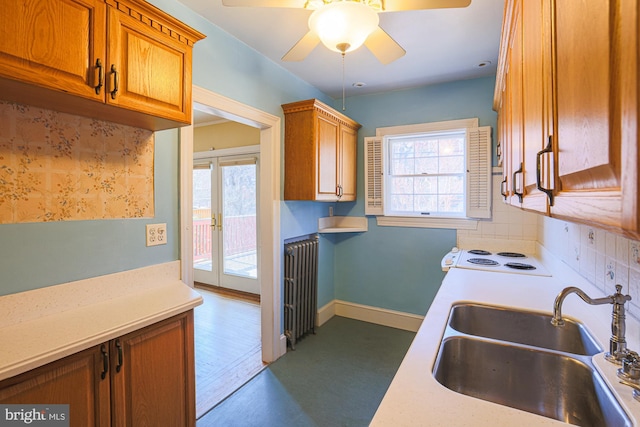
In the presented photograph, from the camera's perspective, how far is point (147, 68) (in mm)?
1377

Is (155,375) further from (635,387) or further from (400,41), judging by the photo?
(400,41)

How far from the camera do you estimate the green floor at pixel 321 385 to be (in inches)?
78.2

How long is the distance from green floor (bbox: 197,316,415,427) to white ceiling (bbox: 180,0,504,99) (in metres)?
2.67

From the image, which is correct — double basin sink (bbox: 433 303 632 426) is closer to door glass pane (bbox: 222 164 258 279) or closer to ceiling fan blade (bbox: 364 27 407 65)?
ceiling fan blade (bbox: 364 27 407 65)

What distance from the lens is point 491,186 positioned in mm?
3004

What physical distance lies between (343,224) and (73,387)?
9.70ft

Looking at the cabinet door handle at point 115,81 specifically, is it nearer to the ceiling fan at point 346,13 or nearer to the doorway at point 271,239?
the ceiling fan at point 346,13

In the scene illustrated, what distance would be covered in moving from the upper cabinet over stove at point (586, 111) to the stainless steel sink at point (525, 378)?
0.52 m

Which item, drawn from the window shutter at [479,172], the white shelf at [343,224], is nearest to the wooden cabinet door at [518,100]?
the window shutter at [479,172]

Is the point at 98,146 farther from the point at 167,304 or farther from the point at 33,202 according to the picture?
the point at 167,304

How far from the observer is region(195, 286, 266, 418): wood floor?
229 centimetres

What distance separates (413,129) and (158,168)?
8.54ft

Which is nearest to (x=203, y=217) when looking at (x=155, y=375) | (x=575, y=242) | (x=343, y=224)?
(x=343, y=224)

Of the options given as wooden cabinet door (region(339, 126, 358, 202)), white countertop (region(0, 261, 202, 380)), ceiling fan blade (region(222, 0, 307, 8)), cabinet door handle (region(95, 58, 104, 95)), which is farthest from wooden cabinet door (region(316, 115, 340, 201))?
cabinet door handle (region(95, 58, 104, 95))
